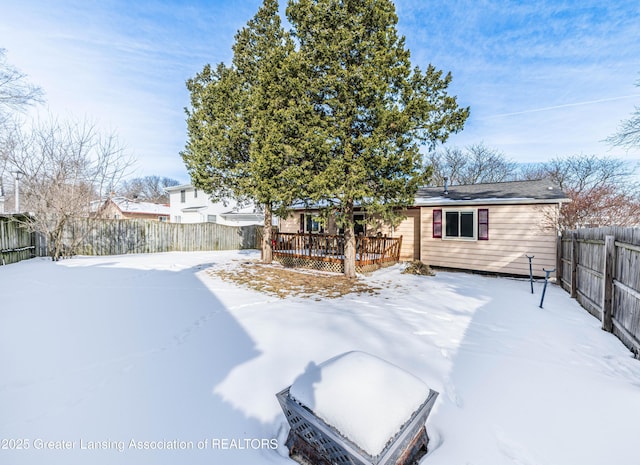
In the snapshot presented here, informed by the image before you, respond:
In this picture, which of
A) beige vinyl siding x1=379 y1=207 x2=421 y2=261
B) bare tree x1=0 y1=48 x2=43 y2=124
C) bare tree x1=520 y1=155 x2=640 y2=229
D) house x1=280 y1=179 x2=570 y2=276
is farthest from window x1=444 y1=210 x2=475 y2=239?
bare tree x1=0 y1=48 x2=43 y2=124

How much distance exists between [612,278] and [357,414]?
16.9ft

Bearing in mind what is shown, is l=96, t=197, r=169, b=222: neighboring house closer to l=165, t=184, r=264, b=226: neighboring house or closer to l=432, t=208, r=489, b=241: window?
l=165, t=184, r=264, b=226: neighboring house

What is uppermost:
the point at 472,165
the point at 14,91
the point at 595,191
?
the point at 472,165

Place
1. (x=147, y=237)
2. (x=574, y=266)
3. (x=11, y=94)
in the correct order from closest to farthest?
1. (x=574, y=266)
2. (x=11, y=94)
3. (x=147, y=237)

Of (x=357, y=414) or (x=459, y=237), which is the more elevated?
(x=459, y=237)

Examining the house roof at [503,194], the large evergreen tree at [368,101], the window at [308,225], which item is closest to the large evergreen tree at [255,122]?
the large evergreen tree at [368,101]

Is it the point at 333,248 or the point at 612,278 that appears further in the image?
the point at 333,248

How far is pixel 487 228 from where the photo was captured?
969 centimetres

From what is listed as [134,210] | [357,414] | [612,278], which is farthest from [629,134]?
[134,210]

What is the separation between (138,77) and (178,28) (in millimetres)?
2625

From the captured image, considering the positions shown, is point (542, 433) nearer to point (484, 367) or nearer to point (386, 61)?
point (484, 367)

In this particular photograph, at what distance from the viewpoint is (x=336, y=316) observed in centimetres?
497

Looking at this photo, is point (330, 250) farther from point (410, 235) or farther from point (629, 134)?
point (629, 134)

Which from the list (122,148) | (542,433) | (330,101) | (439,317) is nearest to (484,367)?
(542,433)
